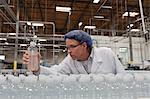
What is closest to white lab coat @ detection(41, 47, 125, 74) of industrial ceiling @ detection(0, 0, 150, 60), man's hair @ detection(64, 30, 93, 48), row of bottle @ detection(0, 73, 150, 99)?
man's hair @ detection(64, 30, 93, 48)

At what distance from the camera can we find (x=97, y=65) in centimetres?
108

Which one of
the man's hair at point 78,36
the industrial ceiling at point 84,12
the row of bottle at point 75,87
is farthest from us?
the industrial ceiling at point 84,12

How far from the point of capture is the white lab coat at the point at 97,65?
1082mm

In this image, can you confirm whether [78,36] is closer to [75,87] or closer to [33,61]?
[33,61]

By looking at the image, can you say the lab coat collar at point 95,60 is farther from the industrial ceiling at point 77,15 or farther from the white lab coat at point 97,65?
the industrial ceiling at point 77,15

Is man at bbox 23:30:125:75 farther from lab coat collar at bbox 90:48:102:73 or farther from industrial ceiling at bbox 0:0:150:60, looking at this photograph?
industrial ceiling at bbox 0:0:150:60

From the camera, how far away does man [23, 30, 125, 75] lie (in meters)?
1.04

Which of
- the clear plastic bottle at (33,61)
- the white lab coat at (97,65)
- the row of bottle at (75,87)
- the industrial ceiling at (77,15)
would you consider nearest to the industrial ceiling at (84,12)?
the industrial ceiling at (77,15)

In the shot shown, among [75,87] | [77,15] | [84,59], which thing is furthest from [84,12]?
[75,87]

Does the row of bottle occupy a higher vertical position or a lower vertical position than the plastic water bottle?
lower

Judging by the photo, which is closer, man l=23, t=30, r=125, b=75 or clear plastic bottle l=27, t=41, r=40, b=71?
clear plastic bottle l=27, t=41, r=40, b=71

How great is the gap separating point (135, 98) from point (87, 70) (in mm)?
452

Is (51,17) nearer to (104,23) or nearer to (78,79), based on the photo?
(104,23)

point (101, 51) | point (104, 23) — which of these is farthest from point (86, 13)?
point (101, 51)
